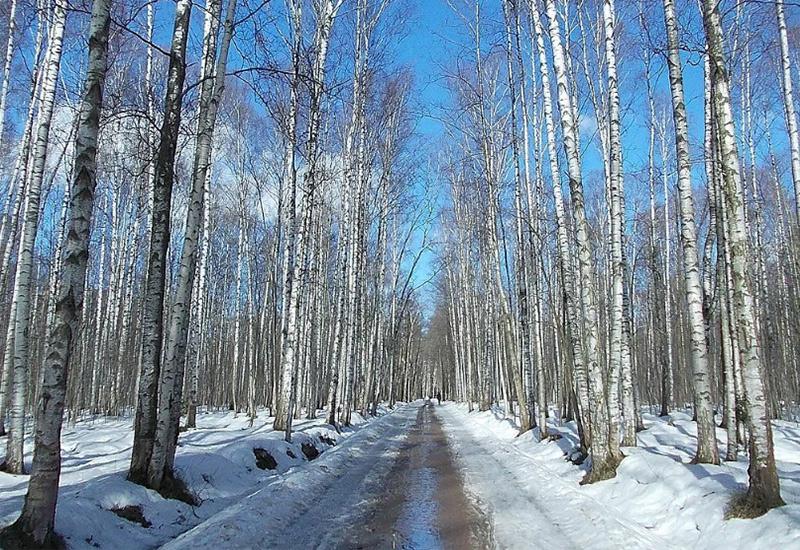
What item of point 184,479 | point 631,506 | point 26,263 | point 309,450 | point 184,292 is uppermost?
point 26,263

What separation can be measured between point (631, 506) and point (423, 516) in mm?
2846

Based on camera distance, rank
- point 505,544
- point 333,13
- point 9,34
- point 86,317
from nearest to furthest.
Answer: point 505,544
point 9,34
point 333,13
point 86,317

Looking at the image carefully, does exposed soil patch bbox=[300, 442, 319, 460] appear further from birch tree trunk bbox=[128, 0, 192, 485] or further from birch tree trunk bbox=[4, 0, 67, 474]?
birch tree trunk bbox=[128, 0, 192, 485]

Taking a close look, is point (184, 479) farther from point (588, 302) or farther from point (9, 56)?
point (9, 56)

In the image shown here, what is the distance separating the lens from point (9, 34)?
14.1m

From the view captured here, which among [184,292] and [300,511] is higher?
[184,292]

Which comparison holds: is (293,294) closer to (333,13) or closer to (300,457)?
(300,457)

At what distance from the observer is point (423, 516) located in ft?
23.7

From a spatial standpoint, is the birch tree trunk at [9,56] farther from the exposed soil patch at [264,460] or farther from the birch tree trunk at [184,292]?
the exposed soil patch at [264,460]

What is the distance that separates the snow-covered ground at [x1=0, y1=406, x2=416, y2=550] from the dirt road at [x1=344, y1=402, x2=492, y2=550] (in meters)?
0.96

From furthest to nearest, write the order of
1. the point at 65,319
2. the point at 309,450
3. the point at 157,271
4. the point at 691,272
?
the point at 309,450
the point at 691,272
the point at 157,271
the point at 65,319

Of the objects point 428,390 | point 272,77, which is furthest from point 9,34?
point 428,390

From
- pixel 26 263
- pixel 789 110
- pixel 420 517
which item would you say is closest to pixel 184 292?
pixel 26 263

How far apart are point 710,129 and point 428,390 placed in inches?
3761
